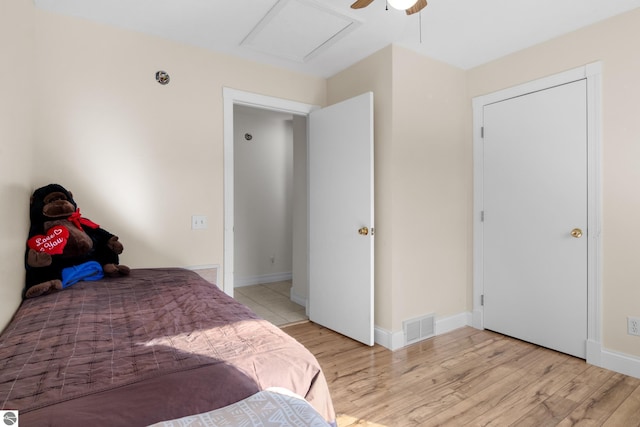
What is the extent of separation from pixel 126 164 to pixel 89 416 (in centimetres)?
204

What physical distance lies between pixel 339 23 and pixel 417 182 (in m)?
1.37

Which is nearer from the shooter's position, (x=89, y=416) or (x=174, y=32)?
(x=89, y=416)

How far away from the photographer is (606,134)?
2.31 meters

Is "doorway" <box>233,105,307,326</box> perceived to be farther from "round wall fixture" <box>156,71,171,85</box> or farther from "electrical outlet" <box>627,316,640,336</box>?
"electrical outlet" <box>627,316,640,336</box>

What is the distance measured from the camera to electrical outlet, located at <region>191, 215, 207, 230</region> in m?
2.64

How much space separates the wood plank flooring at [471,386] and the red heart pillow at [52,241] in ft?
5.85

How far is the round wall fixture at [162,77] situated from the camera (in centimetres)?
249

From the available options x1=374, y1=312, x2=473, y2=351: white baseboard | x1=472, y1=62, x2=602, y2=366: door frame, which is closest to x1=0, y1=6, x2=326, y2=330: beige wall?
x1=374, y1=312, x2=473, y2=351: white baseboard

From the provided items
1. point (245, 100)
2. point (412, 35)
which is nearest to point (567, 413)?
point (412, 35)

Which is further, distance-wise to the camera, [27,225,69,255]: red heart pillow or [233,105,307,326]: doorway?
[233,105,307,326]: doorway

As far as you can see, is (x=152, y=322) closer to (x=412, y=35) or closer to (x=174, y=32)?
(x=174, y=32)

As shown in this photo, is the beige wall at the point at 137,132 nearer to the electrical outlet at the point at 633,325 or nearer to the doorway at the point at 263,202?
the doorway at the point at 263,202

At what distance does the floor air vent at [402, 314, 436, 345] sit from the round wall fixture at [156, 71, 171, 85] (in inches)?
105

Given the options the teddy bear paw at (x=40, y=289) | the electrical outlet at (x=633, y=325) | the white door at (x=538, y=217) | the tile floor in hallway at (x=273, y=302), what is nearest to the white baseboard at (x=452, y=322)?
the white door at (x=538, y=217)
